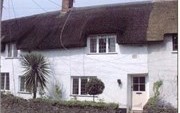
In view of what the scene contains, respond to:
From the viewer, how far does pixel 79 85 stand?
2652 centimetres

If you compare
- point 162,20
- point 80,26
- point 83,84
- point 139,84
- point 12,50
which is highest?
point 162,20

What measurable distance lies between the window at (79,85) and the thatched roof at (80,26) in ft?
7.51

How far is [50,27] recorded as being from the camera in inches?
1175

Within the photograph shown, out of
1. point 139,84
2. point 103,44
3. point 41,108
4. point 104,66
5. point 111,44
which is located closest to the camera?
point 41,108

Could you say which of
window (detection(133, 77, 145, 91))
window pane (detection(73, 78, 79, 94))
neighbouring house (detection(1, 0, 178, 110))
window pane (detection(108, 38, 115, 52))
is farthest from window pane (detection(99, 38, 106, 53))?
window (detection(133, 77, 145, 91))

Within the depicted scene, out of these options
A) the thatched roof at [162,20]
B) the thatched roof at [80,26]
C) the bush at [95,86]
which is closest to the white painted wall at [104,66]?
the thatched roof at [80,26]

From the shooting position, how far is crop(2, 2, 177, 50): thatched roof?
2500 centimetres

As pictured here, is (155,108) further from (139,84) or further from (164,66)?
(139,84)

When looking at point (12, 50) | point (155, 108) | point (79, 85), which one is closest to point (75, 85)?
point (79, 85)

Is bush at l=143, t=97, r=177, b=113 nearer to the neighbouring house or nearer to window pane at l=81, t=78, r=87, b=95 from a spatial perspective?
the neighbouring house

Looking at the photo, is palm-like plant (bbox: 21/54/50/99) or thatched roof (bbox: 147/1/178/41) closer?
thatched roof (bbox: 147/1/178/41)

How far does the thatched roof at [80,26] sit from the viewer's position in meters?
25.0

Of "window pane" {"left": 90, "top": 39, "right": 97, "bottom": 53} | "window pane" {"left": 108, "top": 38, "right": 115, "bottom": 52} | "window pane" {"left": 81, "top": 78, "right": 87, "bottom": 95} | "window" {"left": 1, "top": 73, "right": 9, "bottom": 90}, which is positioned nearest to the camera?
"window pane" {"left": 108, "top": 38, "right": 115, "bottom": 52}

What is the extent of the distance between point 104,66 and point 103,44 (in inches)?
57.8
